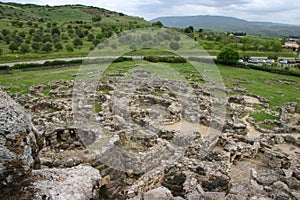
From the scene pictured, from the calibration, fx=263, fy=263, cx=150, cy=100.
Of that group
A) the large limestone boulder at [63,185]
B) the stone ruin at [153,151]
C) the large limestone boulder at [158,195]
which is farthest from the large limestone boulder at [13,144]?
the large limestone boulder at [158,195]

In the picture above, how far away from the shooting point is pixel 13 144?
6.00 meters

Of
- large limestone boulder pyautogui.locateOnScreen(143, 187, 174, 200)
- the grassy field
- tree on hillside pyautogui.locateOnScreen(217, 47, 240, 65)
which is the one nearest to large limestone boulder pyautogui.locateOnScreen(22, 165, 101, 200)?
large limestone boulder pyautogui.locateOnScreen(143, 187, 174, 200)

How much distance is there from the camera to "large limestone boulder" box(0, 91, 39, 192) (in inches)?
231

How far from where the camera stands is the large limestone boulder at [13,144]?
5871 millimetres

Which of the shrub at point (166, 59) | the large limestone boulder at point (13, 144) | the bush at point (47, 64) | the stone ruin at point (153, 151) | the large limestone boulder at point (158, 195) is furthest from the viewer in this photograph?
the shrub at point (166, 59)

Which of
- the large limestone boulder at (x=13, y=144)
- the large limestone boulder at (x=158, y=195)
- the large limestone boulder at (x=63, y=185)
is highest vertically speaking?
the large limestone boulder at (x=13, y=144)

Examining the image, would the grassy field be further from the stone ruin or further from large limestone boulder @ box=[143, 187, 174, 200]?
large limestone boulder @ box=[143, 187, 174, 200]

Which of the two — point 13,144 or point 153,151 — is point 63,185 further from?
point 153,151

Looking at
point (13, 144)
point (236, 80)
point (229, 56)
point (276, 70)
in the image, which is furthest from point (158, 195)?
point (276, 70)

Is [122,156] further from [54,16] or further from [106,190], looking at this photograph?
[54,16]

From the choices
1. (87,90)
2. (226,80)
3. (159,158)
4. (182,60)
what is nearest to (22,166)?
(159,158)

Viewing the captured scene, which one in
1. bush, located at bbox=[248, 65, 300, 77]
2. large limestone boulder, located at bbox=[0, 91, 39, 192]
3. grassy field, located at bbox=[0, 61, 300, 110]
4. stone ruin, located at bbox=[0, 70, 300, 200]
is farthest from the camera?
bush, located at bbox=[248, 65, 300, 77]

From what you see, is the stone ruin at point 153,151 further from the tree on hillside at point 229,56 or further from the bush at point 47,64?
the tree on hillside at point 229,56

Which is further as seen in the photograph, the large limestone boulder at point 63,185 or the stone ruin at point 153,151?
the stone ruin at point 153,151
